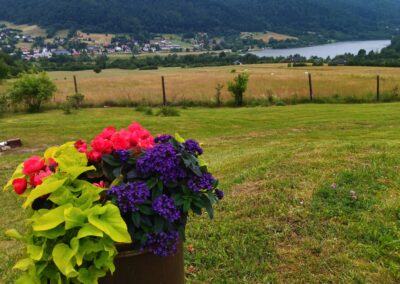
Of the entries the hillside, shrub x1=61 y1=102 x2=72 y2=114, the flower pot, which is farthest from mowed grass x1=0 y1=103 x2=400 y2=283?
the hillside

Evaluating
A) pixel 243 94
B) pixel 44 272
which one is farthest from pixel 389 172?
pixel 243 94

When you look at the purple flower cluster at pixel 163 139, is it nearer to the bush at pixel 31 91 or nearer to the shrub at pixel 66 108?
the shrub at pixel 66 108

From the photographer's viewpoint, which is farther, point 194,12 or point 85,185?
point 194,12

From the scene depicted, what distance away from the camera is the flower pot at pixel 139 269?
253 cm

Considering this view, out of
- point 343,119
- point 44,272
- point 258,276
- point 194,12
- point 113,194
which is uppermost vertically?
point 194,12

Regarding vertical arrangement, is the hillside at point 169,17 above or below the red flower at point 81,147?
above

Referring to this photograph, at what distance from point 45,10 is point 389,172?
154916 millimetres

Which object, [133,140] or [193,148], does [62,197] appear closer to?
[133,140]

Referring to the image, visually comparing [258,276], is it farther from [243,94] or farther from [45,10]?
[45,10]

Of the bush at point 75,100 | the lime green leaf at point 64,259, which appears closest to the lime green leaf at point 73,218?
the lime green leaf at point 64,259

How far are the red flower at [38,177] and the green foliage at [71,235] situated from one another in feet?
0.25

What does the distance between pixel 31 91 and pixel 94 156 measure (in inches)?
803

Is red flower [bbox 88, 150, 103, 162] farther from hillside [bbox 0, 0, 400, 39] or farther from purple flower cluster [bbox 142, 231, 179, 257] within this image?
hillside [bbox 0, 0, 400, 39]

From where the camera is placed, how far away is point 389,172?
5.44 meters
